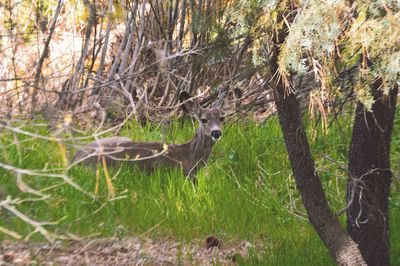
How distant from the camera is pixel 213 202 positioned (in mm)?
7129

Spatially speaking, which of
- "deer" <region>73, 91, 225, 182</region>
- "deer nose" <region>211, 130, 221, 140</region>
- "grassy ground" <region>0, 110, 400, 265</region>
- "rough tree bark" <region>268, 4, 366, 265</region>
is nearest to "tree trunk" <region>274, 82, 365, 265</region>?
"rough tree bark" <region>268, 4, 366, 265</region>

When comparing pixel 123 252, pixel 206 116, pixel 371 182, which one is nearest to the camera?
pixel 371 182

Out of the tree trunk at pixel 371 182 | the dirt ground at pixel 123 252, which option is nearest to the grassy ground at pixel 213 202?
the dirt ground at pixel 123 252

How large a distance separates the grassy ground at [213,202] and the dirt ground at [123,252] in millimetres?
99

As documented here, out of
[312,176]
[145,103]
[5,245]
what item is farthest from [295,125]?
[145,103]

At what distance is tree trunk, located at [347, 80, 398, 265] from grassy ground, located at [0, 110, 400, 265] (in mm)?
236

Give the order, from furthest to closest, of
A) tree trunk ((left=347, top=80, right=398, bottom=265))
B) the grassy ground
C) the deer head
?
1. the deer head
2. the grassy ground
3. tree trunk ((left=347, top=80, right=398, bottom=265))

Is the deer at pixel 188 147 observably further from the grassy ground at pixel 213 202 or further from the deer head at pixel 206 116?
the grassy ground at pixel 213 202

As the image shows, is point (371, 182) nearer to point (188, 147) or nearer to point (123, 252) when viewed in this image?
point (123, 252)

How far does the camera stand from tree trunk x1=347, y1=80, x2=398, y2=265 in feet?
17.6

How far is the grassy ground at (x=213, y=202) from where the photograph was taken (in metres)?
6.04

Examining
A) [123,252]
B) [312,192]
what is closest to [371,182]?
[312,192]

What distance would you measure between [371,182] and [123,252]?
202 centimetres

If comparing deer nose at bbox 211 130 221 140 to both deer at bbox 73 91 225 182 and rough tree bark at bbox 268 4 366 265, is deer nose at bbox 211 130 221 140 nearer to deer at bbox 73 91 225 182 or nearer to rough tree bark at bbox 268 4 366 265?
deer at bbox 73 91 225 182
